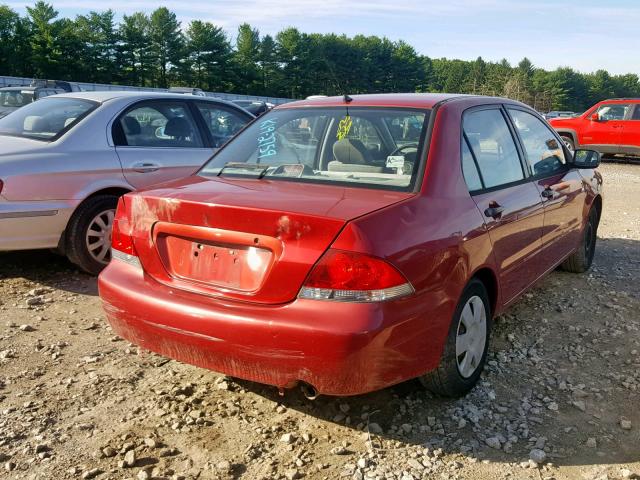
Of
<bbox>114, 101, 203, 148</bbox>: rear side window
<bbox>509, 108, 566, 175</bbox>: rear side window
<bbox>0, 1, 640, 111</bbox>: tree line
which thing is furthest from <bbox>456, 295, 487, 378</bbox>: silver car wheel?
<bbox>0, 1, 640, 111</bbox>: tree line

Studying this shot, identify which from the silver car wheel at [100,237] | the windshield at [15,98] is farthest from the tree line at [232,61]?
the silver car wheel at [100,237]

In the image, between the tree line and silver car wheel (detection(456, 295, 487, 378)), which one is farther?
the tree line

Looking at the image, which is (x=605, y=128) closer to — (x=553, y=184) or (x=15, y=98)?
(x=553, y=184)

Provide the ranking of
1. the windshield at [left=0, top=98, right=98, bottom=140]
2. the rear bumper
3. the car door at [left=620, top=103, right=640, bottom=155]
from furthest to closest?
the car door at [left=620, top=103, right=640, bottom=155] → the windshield at [left=0, top=98, right=98, bottom=140] → the rear bumper

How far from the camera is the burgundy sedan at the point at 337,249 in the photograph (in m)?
2.47

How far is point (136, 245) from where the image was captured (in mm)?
2961

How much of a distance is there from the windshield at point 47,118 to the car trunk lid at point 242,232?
8.78 ft

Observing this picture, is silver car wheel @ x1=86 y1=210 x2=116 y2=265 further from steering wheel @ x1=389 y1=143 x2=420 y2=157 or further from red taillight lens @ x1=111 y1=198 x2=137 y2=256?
steering wheel @ x1=389 y1=143 x2=420 y2=157

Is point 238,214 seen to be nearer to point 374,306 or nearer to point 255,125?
point 374,306

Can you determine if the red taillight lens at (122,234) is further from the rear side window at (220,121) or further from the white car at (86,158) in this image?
the rear side window at (220,121)

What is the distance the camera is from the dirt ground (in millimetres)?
2643

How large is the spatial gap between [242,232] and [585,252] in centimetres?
410

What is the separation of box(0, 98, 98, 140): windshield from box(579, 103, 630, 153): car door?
15.9 meters

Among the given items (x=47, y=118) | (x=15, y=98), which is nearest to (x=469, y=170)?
(x=47, y=118)
